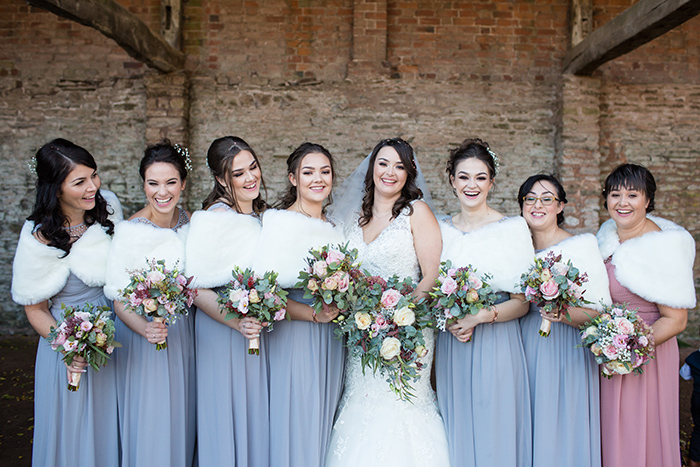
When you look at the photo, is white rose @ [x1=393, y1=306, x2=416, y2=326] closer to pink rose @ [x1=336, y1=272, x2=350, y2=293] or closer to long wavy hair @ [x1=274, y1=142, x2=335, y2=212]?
pink rose @ [x1=336, y1=272, x2=350, y2=293]

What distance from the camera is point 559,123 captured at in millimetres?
6750

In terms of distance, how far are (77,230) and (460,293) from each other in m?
2.46

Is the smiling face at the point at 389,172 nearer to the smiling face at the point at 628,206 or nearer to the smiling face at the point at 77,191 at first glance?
the smiling face at the point at 628,206

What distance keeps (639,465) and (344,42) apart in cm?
600

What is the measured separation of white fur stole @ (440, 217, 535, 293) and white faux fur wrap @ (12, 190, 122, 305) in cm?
227

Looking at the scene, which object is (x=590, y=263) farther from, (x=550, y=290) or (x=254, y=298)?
(x=254, y=298)

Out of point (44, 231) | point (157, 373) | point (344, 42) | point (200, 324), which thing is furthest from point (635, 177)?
point (344, 42)

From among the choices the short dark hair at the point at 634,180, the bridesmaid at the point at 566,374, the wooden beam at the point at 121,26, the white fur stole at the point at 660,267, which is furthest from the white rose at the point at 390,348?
the wooden beam at the point at 121,26

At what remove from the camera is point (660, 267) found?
121 inches

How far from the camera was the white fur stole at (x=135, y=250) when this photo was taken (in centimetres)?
288

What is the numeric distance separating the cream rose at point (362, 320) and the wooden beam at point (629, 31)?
14.3 feet

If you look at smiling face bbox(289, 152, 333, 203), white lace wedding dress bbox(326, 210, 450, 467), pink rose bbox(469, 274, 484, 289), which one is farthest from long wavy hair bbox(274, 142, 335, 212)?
pink rose bbox(469, 274, 484, 289)

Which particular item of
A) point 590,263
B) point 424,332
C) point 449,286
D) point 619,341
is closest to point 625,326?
point 619,341

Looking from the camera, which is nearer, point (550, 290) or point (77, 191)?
point (550, 290)
